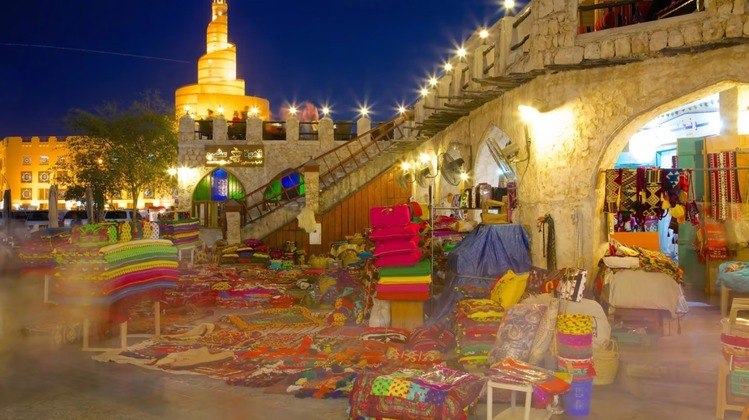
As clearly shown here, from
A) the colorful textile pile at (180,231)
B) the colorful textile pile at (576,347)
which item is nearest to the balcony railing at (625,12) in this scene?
the colorful textile pile at (576,347)

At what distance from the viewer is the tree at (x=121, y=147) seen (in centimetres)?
2844

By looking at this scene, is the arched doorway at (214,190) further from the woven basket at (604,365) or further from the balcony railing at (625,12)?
the woven basket at (604,365)

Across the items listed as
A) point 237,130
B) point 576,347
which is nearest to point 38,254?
point 576,347

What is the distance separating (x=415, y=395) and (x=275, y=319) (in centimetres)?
557

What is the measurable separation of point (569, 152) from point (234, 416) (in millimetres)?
5682

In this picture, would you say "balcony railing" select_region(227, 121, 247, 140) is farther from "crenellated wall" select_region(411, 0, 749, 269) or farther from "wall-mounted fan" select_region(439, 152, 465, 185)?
"crenellated wall" select_region(411, 0, 749, 269)

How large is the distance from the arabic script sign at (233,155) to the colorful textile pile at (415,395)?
A: 72.4 ft

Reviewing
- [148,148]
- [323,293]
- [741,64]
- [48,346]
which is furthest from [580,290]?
[148,148]

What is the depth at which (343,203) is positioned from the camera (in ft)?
67.0

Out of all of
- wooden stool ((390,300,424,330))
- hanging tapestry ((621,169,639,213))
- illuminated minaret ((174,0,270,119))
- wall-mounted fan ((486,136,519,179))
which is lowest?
wooden stool ((390,300,424,330))

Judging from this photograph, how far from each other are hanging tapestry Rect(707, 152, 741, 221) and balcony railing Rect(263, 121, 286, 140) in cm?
2035

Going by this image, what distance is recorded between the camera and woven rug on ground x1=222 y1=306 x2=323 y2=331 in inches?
389

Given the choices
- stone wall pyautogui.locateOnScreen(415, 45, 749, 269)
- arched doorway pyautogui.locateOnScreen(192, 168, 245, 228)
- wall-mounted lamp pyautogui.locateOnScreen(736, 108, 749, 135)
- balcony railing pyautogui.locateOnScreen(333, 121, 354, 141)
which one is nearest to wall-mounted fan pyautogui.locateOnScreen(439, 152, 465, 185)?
stone wall pyautogui.locateOnScreen(415, 45, 749, 269)

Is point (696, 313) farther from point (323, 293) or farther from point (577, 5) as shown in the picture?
point (323, 293)
